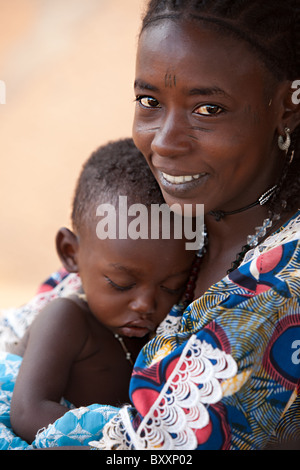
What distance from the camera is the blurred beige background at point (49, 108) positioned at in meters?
6.40

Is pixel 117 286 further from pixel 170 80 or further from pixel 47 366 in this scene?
pixel 170 80

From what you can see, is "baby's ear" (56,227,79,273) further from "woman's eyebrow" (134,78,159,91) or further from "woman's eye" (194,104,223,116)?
"woman's eye" (194,104,223,116)

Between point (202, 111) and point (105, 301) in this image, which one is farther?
point (105, 301)

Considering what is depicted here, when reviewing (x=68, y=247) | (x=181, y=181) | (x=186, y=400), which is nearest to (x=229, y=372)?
(x=186, y=400)

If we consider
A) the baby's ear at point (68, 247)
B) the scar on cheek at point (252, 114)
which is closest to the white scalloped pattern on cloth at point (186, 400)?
the scar on cheek at point (252, 114)

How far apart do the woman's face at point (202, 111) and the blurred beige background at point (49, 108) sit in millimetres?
3773

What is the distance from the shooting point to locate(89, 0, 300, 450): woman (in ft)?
4.99

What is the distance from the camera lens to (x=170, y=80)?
1.80 meters

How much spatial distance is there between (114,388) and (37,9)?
7.48 meters

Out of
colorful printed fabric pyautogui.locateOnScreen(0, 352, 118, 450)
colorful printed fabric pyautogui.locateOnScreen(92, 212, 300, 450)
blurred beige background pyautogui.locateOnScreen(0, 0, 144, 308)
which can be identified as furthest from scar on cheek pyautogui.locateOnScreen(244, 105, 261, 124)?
blurred beige background pyautogui.locateOnScreen(0, 0, 144, 308)

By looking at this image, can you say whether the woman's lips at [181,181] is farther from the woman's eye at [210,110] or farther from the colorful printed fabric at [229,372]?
the colorful printed fabric at [229,372]

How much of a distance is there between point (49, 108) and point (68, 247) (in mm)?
5681

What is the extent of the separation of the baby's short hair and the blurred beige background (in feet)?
10.7
